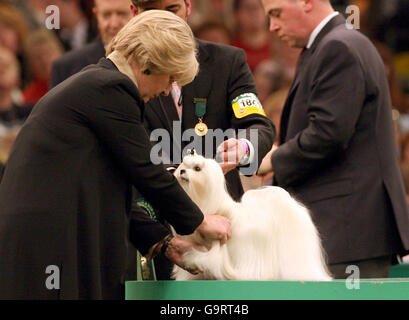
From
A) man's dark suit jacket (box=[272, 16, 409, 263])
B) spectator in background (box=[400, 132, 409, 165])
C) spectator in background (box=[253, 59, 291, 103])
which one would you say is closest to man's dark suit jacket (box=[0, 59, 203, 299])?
man's dark suit jacket (box=[272, 16, 409, 263])

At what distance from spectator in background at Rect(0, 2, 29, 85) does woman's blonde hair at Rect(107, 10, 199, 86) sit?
3.81 meters

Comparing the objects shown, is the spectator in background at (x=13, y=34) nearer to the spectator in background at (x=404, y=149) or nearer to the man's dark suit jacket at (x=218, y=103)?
the spectator in background at (x=404, y=149)

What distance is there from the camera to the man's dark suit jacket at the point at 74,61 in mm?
3922

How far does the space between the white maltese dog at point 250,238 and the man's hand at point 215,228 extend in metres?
0.02

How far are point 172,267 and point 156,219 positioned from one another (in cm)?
19

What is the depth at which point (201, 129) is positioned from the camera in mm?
2947

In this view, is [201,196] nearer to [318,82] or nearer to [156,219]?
[156,219]

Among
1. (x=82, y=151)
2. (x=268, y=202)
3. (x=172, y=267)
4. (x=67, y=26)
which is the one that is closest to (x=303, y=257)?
(x=268, y=202)

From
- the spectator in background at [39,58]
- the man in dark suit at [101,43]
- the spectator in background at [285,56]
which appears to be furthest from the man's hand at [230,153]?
the spectator in background at [39,58]

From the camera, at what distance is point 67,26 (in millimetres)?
6473

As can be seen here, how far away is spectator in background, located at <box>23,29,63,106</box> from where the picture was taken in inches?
241

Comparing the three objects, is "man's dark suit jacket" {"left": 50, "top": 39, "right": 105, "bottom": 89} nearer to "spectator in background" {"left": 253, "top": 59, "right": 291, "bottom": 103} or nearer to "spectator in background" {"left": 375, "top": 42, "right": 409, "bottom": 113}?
"spectator in background" {"left": 375, "top": 42, "right": 409, "bottom": 113}

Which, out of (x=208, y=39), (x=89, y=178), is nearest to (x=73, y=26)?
(x=208, y=39)

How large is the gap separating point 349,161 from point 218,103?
0.64 meters
